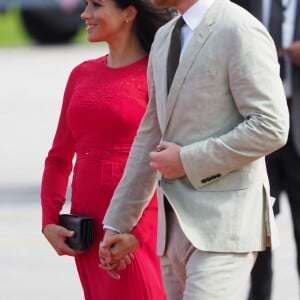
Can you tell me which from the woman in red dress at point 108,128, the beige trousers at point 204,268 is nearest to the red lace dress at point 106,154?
the woman in red dress at point 108,128

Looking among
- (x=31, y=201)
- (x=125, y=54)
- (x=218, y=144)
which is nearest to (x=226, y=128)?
(x=218, y=144)

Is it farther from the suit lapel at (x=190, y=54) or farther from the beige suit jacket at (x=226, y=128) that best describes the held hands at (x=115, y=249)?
the suit lapel at (x=190, y=54)

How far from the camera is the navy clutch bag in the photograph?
16.9ft

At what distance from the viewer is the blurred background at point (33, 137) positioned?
327 inches

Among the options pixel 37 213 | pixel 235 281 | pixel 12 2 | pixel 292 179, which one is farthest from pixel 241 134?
pixel 12 2

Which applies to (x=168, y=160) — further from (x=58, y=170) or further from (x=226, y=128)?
(x=58, y=170)

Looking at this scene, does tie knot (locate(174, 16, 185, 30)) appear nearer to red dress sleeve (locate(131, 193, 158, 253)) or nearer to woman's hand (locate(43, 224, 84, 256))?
red dress sleeve (locate(131, 193, 158, 253))

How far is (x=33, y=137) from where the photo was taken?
14.9 meters

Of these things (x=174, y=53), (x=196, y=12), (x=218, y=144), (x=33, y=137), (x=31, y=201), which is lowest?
(x=33, y=137)

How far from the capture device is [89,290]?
17.4 ft

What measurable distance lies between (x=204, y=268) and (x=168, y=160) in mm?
359

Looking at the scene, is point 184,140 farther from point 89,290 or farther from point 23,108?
point 23,108

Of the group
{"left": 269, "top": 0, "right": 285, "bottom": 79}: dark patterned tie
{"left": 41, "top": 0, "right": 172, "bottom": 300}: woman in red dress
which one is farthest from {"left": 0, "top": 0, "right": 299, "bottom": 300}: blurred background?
{"left": 41, "top": 0, "right": 172, "bottom": 300}: woman in red dress

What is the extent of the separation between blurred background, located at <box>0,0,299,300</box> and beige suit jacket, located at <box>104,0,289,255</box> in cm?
346
